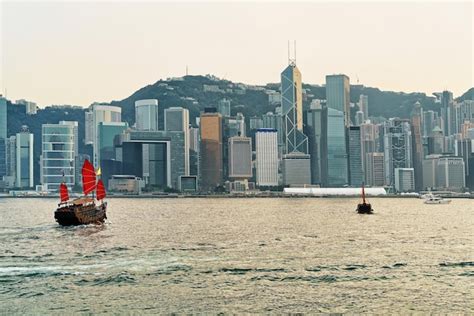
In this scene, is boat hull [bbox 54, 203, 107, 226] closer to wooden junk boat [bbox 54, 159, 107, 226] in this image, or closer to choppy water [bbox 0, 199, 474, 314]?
wooden junk boat [bbox 54, 159, 107, 226]

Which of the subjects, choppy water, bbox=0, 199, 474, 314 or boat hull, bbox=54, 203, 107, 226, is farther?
boat hull, bbox=54, 203, 107, 226

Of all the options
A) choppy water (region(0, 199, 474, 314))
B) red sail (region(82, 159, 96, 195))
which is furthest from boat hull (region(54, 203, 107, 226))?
choppy water (region(0, 199, 474, 314))

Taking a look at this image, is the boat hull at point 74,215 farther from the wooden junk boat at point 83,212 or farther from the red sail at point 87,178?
the red sail at point 87,178

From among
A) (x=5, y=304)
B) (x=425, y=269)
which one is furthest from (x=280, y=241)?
(x=5, y=304)

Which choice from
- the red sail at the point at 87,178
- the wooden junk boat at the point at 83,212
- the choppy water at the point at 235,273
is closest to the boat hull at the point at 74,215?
the wooden junk boat at the point at 83,212

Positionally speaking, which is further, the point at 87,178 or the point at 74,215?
the point at 87,178

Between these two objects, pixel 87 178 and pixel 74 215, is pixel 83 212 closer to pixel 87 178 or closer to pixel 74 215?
pixel 74 215

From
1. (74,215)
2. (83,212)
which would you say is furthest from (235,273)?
(83,212)

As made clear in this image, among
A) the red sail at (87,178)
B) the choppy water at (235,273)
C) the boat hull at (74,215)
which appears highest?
the red sail at (87,178)

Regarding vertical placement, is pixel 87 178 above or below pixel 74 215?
above
